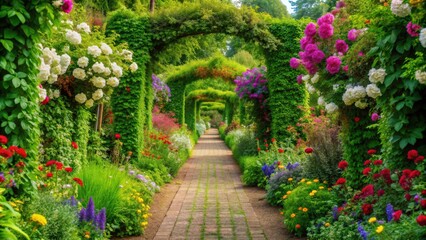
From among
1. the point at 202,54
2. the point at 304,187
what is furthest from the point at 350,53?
the point at 202,54

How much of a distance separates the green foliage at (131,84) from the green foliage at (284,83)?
308 cm

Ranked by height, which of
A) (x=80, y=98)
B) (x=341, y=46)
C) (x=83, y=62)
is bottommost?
(x=80, y=98)

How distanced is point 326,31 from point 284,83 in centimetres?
528

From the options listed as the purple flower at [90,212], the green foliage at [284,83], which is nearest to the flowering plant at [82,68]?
the purple flower at [90,212]

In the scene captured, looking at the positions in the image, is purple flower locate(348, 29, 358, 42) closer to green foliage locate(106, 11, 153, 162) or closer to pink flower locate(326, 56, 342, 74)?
pink flower locate(326, 56, 342, 74)

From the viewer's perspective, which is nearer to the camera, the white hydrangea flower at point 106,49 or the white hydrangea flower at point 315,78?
the white hydrangea flower at point 315,78

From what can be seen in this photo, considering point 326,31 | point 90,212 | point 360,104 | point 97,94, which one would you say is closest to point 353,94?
point 360,104

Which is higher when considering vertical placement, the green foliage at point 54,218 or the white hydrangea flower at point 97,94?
the white hydrangea flower at point 97,94

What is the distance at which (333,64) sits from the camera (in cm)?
617

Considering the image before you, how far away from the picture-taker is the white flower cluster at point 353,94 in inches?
222

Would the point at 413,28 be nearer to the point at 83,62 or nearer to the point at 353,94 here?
the point at 353,94

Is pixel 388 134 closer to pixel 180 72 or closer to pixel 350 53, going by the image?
pixel 350 53

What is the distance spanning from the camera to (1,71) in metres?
4.10

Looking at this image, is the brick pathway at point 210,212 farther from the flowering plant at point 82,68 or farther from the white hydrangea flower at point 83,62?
the white hydrangea flower at point 83,62
